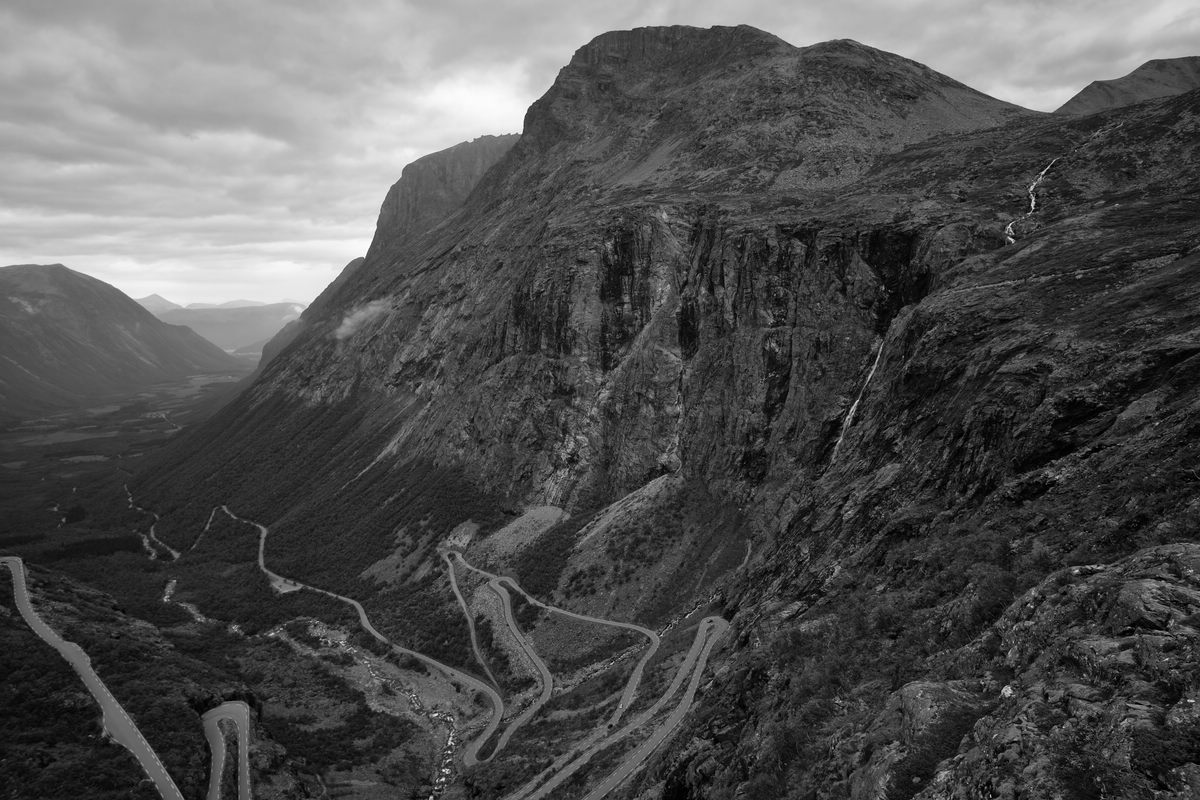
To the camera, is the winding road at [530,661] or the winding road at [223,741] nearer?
the winding road at [223,741]

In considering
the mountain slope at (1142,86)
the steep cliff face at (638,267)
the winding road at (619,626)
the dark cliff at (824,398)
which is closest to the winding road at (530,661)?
the winding road at (619,626)

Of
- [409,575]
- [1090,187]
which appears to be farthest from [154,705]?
[1090,187]

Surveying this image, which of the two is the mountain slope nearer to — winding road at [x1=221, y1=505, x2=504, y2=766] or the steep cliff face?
the steep cliff face

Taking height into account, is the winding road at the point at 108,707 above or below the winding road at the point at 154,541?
above

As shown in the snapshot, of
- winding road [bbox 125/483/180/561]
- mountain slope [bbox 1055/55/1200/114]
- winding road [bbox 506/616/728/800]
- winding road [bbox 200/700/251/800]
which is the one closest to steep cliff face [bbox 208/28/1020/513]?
winding road [bbox 506/616/728/800]

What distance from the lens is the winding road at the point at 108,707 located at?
3984 centimetres

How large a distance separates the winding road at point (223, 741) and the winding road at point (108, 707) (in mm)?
3024

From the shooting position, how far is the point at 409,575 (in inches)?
3300

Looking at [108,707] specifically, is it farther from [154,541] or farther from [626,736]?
[154,541]

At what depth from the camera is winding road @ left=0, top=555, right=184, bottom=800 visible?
39844 mm

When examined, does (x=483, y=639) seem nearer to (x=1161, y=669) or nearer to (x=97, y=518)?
(x=1161, y=669)

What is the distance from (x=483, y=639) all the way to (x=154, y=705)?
29107mm

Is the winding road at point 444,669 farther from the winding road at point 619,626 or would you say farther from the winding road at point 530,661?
the winding road at point 619,626

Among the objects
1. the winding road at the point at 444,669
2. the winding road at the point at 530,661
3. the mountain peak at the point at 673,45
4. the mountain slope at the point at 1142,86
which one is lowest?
the winding road at the point at 444,669
